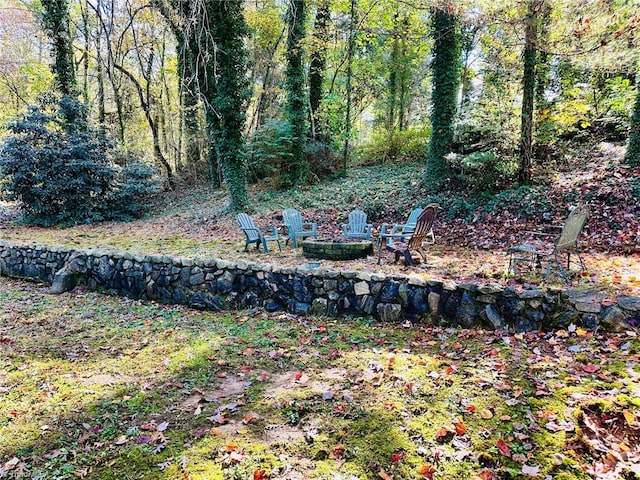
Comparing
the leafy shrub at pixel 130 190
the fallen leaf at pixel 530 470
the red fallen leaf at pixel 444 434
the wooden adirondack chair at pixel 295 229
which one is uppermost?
the leafy shrub at pixel 130 190

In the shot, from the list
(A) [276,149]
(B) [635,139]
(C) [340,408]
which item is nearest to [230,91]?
(A) [276,149]

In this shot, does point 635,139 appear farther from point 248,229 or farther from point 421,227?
point 248,229

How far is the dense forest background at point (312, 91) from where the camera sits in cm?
647

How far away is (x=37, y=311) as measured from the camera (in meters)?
5.23

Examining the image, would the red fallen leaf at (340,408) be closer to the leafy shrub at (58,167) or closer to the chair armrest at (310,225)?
the chair armrest at (310,225)

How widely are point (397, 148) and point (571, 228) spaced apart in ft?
29.6

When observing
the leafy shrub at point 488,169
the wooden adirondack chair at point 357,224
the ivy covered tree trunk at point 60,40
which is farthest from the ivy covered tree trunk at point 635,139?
the ivy covered tree trunk at point 60,40

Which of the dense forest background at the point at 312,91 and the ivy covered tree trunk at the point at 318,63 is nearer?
the dense forest background at the point at 312,91

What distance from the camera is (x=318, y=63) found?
1276 centimetres

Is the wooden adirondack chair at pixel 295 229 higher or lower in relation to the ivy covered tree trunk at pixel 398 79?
lower

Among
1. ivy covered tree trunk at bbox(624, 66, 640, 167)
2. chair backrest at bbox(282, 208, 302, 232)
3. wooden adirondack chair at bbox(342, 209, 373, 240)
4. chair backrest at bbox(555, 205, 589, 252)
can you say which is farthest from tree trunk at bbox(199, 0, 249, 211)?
ivy covered tree trunk at bbox(624, 66, 640, 167)

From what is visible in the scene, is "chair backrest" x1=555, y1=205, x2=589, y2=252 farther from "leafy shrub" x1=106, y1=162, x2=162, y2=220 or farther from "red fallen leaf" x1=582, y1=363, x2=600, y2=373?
"leafy shrub" x1=106, y1=162, x2=162, y2=220

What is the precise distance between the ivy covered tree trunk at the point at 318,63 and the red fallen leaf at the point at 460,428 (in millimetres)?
11150

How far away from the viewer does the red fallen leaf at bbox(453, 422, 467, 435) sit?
90.7 inches
